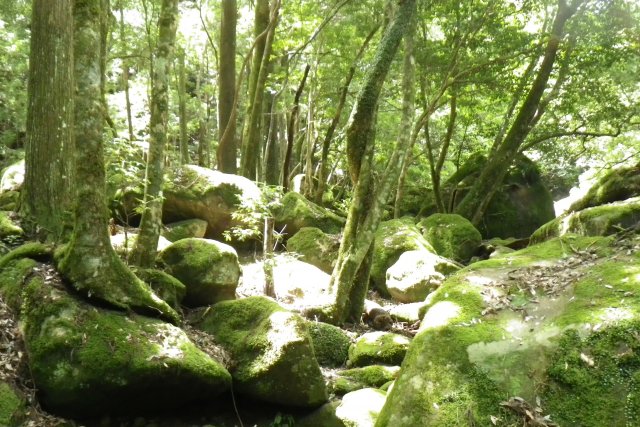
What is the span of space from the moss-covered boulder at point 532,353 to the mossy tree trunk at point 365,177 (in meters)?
2.71

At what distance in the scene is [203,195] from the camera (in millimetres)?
9852

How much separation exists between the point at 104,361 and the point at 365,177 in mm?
4690

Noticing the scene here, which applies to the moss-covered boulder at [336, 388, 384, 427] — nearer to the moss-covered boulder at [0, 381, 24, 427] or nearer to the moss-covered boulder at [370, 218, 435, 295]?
the moss-covered boulder at [0, 381, 24, 427]

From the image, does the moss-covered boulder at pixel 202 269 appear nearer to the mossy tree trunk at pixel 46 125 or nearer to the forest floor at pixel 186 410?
the forest floor at pixel 186 410

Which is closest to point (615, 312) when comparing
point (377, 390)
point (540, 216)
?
point (377, 390)

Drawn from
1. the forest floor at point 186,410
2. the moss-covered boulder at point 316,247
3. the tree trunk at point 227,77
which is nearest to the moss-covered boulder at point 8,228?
the forest floor at point 186,410

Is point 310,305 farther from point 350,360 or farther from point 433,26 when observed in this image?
point 433,26

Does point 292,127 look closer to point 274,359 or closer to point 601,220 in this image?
point 601,220

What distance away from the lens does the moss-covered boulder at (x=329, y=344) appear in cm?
663

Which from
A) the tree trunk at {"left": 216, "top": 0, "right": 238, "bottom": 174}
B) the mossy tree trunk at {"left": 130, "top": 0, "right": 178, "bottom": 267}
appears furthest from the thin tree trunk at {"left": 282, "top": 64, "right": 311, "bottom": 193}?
the mossy tree trunk at {"left": 130, "top": 0, "right": 178, "bottom": 267}

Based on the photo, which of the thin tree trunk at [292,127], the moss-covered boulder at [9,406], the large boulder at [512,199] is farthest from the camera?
the large boulder at [512,199]

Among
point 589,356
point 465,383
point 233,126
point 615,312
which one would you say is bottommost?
point 465,383

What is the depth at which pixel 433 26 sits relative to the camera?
13.9 m

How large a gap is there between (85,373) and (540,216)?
569 inches
